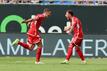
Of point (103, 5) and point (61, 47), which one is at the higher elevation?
point (103, 5)

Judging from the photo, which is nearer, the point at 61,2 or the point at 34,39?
the point at 34,39

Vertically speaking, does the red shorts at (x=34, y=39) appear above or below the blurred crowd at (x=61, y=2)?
below

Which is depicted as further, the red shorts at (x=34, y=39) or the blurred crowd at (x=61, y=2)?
the blurred crowd at (x=61, y=2)

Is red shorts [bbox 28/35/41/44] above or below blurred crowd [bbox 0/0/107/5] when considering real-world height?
below

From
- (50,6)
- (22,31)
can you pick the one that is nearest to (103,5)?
(50,6)

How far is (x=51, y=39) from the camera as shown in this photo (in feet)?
76.4

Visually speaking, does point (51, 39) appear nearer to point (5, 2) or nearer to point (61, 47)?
point (61, 47)

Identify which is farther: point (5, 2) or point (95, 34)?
point (5, 2)

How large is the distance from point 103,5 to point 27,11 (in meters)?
3.78

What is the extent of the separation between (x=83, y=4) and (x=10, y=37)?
14.1ft

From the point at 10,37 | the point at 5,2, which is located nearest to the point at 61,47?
the point at 10,37

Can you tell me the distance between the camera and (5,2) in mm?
25312

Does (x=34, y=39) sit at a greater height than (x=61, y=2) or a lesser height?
lesser

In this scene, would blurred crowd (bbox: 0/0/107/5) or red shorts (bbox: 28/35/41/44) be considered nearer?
red shorts (bbox: 28/35/41/44)
